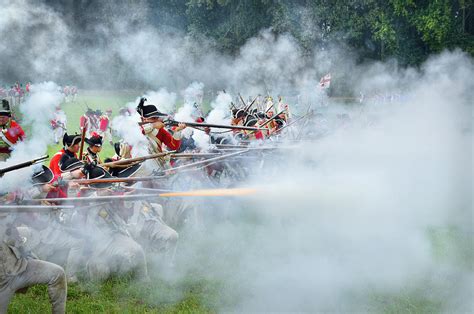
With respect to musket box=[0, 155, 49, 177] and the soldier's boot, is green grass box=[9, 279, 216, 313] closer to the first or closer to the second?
the soldier's boot

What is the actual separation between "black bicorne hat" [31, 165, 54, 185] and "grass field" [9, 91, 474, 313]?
1431 millimetres

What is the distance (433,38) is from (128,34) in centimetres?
1601

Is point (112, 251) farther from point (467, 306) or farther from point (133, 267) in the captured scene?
point (467, 306)

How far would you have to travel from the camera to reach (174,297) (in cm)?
580

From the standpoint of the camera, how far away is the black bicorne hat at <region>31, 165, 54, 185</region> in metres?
4.89

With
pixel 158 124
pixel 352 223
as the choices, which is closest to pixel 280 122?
pixel 158 124

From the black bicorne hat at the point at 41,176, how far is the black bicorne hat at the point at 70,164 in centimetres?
117

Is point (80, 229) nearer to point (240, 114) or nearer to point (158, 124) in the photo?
point (158, 124)

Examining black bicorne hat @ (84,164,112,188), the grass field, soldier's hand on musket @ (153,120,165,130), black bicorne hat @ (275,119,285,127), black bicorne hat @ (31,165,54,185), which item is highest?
soldier's hand on musket @ (153,120,165,130)

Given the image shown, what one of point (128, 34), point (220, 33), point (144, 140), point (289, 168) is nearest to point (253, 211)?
point (289, 168)

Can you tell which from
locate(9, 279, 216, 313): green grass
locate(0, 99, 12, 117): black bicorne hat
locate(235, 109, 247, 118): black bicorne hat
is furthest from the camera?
locate(235, 109, 247, 118): black bicorne hat

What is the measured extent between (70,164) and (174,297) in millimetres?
1967

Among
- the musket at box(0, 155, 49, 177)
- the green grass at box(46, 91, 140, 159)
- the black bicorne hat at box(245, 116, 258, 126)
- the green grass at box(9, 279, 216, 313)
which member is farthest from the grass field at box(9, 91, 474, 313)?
the green grass at box(46, 91, 140, 159)

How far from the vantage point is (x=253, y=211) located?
8836 mm
